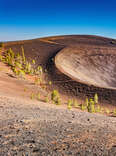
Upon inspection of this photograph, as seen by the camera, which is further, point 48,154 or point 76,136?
point 76,136

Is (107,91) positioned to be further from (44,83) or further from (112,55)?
(112,55)

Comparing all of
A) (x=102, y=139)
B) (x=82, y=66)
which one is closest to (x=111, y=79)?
(x=82, y=66)

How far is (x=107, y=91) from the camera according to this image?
23.8 m

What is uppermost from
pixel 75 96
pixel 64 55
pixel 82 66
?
pixel 64 55

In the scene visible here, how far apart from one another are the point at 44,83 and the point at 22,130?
2046 centimetres

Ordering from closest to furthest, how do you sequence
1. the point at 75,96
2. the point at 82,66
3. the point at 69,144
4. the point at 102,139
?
the point at 69,144 → the point at 102,139 → the point at 75,96 → the point at 82,66

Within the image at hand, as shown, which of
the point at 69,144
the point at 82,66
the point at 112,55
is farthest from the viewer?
the point at 112,55

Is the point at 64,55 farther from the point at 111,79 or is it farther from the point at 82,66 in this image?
the point at 111,79

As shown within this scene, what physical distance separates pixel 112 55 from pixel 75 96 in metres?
27.2

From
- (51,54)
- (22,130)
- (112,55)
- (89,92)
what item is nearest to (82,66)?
(51,54)

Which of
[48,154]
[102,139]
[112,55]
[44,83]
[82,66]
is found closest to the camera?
[48,154]

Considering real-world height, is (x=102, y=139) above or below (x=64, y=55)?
below

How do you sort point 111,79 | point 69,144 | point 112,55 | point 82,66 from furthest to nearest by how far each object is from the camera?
point 112,55
point 82,66
point 111,79
point 69,144

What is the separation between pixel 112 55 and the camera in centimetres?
4441
